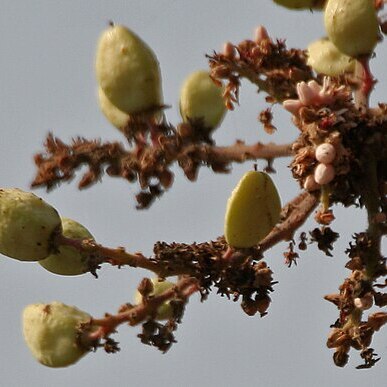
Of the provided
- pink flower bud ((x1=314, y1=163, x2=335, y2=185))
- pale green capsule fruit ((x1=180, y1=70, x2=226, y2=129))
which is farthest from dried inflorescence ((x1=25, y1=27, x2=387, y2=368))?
pale green capsule fruit ((x1=180, y1=70, x2=226, y2=129))

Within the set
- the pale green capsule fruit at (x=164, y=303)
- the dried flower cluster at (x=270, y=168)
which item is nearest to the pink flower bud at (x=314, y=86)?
the dried flower cluster at (x=270, y=168)

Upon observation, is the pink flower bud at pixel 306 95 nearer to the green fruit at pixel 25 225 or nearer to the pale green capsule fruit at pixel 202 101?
the pale green capsule fruit at pixel 202 101

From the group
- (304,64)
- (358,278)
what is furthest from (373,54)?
(358,278)

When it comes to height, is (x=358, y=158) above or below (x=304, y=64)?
below

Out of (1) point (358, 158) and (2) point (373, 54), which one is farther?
(2) point (373, 54)

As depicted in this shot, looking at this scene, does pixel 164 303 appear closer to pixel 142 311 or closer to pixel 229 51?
pixel 142 311

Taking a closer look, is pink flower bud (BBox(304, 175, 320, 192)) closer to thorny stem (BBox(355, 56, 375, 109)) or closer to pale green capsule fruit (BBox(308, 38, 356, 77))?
thorny stem (BBox(355, 56, 375, 109))

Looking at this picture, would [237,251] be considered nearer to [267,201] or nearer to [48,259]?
[267,201]

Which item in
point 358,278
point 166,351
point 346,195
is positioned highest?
point 346,195
